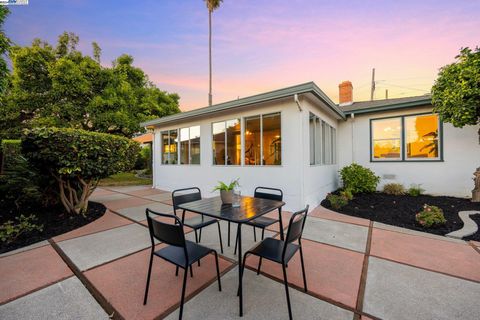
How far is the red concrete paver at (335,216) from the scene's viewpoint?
170 inches

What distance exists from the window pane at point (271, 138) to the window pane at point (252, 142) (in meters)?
0.24

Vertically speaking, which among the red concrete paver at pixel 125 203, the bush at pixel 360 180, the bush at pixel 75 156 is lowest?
the red concrete paver at pixel 125 203

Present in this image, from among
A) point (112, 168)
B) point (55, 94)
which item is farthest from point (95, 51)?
point (112, 168)

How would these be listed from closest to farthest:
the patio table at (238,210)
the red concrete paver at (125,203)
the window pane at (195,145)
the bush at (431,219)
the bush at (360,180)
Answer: the patio table at (238,210)
the bush at (431,219)
the red concrete paver at (125,203)
the bush at (360,180)
the window pane at (195,145)

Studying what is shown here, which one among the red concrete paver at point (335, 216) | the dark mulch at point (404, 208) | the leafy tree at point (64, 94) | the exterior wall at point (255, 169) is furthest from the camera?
the leafy tree at point (64, 94)

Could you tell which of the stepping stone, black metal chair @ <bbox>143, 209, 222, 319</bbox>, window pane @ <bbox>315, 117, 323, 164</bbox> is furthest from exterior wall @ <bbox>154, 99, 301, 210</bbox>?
black metal chair @ <bbox>143, 209, 222, 319</bbox>

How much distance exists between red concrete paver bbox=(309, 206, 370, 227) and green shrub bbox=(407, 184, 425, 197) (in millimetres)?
3487

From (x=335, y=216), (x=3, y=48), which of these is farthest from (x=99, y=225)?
(x=335, y=216)

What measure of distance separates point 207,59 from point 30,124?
12738 mm

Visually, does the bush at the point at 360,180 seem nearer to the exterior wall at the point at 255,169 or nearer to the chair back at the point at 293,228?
the exterior wall at the point at 255,169

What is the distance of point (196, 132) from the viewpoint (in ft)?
24.0

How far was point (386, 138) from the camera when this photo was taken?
725 cm

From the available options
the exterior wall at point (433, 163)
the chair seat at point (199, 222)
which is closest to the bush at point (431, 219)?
the exterior wall at point (433, 163)

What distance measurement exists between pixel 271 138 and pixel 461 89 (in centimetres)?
462
